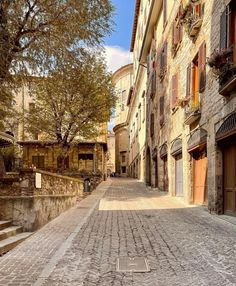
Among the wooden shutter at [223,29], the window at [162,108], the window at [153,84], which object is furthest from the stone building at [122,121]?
the wooden shutter at [223,29]

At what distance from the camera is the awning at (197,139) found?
11943 mm

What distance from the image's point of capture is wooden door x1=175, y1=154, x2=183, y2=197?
16.4 m

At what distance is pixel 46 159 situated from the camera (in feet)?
116

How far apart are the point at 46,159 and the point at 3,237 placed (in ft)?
92.9

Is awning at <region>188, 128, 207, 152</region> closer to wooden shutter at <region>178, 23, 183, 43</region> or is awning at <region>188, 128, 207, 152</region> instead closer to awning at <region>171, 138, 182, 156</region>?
awning at <region>171, 138, 182, 156</region>

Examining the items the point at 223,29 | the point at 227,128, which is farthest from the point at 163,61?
the point at 227,128

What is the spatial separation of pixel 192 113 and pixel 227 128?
3.30m

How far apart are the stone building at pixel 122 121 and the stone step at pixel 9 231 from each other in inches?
1773

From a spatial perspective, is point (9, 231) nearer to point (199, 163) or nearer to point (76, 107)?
point (199, 163)

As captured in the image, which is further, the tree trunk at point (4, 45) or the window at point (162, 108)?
the window at point (162, 108)

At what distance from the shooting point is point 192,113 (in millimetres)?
12680

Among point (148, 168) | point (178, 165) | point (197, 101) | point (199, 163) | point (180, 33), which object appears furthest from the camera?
point (148, 168)

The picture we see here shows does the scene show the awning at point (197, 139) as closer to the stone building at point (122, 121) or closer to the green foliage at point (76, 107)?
the green foliage at point (76, 107)

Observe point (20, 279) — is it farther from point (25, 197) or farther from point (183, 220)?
point (183, 220)
